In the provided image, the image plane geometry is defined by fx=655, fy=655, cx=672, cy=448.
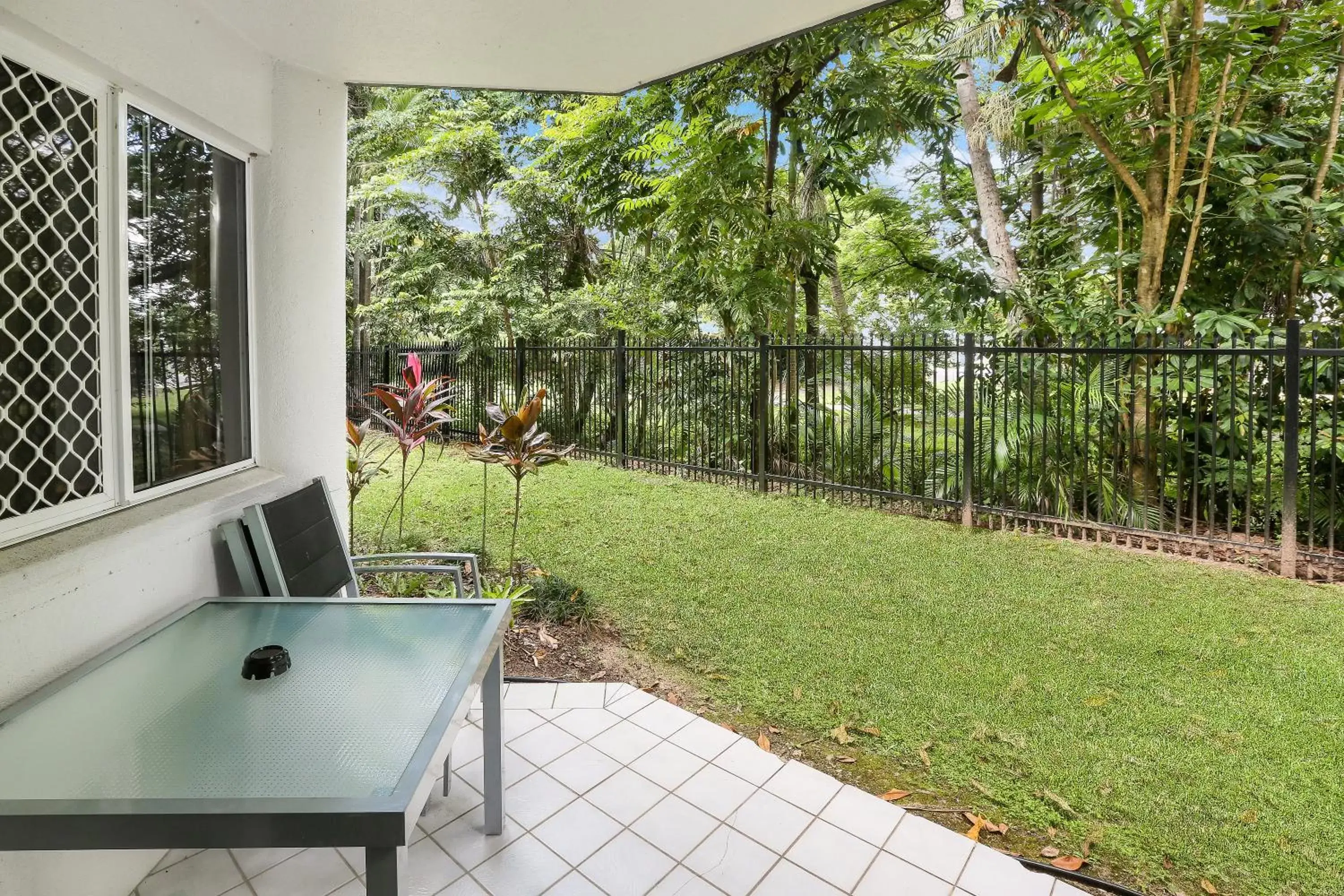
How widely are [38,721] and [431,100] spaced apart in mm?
13164

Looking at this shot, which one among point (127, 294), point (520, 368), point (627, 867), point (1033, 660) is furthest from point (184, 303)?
point (520, 368)

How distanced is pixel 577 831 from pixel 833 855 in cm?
78

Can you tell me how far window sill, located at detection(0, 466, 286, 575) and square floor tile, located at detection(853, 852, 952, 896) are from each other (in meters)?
2.24

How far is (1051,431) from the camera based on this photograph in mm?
5605

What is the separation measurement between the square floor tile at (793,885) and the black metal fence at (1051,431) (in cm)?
427

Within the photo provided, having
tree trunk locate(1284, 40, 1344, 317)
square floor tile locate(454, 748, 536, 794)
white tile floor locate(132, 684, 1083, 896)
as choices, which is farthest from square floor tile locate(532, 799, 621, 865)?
tree trunk locate(1284, 40, 1344, 317)

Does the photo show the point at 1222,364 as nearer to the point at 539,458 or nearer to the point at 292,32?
the point at 539,458

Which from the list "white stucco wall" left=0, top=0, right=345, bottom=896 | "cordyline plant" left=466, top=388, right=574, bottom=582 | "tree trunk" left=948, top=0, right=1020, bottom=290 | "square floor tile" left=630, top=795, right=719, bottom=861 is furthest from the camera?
"tree trunk" left=948, top=0, right=1020, bottom=290

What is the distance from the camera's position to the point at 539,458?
3.80m

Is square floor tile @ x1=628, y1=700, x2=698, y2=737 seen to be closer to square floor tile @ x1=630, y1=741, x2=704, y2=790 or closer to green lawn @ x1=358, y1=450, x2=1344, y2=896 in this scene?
square floor tile @ x1=630, y1=741, x2=704, y2=790

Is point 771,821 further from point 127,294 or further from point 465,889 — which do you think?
point 127,294

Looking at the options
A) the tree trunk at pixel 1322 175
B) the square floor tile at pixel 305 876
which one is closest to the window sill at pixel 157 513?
the square floor tile at pixel 305 876

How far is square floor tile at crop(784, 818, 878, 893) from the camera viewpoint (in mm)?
1860

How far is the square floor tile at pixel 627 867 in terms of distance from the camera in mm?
1816
